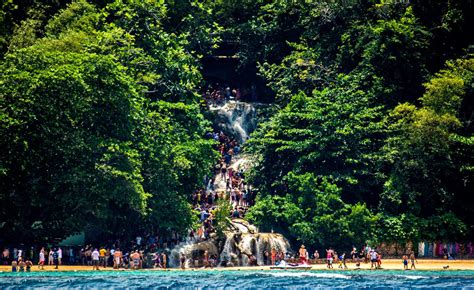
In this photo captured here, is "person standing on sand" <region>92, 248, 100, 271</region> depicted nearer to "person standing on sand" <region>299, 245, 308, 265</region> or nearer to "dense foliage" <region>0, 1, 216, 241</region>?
"dense foliage" <region>0, 1, 216, 241</region>

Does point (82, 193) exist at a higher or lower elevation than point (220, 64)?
lower

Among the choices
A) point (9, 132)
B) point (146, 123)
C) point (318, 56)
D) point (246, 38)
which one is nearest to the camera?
point (9, 132)

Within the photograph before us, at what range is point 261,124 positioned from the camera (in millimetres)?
75312

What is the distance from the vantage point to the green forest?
207ft

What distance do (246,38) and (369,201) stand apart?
16668mm

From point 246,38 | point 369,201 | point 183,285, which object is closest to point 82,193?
point 183,285

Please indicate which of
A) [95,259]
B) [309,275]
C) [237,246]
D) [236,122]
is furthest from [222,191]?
[309,275]

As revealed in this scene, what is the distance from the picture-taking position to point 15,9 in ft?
244

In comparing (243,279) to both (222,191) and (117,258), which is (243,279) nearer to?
(117,258)

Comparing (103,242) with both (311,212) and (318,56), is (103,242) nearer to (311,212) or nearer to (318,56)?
(311,212)

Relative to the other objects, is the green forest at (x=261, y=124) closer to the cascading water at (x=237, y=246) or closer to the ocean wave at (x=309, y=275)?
the cascading water at (x=237, y=246)

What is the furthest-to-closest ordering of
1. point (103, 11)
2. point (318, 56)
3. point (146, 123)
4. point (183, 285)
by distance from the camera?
point (318, 56) → point (103, 11) → point (146, 123) → point (183, 285)

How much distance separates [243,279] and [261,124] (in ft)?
55.6

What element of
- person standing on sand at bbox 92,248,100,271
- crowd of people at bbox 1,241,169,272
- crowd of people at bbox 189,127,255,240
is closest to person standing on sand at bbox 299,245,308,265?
crowd of people at bbox 189,127,255,240
